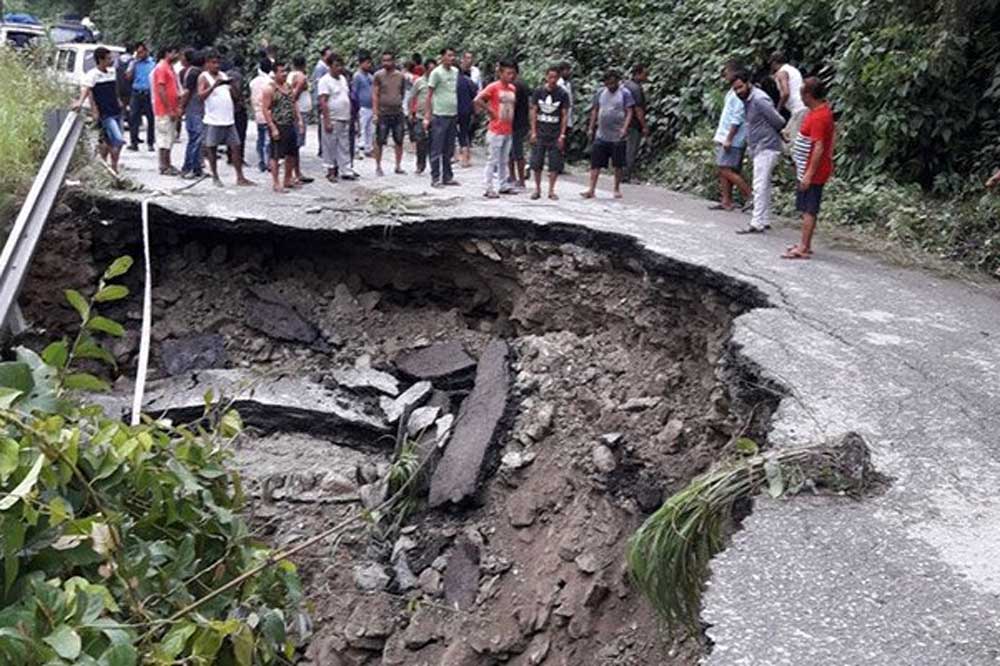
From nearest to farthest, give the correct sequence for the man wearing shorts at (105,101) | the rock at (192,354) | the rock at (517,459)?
the rock at (517,459)
the rock at (192,354)
the man wearing shorts at (105,101)

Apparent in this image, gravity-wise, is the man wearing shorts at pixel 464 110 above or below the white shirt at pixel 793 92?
below

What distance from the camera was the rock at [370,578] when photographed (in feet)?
23.7

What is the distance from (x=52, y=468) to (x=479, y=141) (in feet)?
51.2

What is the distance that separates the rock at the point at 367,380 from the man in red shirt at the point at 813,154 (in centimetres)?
362

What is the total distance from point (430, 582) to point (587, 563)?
128 cm

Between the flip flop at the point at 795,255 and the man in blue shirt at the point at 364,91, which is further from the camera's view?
the man in blue shirt at the point at 364,91

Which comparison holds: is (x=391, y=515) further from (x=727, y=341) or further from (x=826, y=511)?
(x=826, y=511)

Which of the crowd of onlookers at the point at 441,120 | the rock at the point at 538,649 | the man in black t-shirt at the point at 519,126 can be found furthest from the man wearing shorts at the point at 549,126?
the rock at the point at 538,649

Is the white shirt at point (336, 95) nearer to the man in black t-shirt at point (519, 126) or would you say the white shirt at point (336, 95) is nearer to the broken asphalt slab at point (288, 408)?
the man in black t-shirt at point (519, 126)

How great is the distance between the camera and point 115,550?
3238mm

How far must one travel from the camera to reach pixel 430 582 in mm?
7141

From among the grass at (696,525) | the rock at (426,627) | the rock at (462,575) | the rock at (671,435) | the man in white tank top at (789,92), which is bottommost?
the rock at (426,627)

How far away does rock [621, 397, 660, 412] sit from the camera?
7.45 meters

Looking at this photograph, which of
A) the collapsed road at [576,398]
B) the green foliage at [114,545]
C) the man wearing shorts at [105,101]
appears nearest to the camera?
the green foliage at [114,545]
